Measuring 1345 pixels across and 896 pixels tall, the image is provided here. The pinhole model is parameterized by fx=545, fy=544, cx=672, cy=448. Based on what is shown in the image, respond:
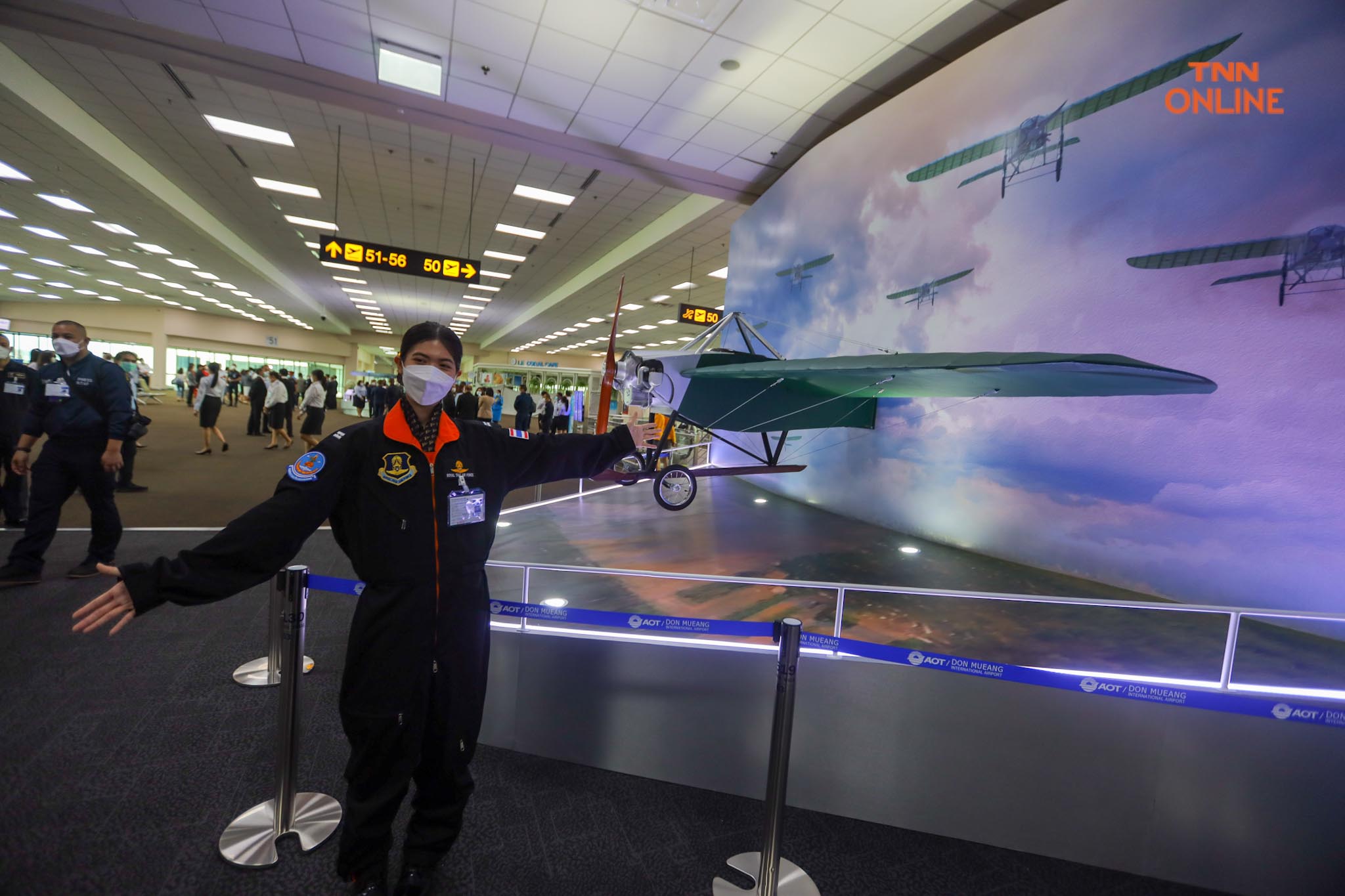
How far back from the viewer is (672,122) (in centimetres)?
634

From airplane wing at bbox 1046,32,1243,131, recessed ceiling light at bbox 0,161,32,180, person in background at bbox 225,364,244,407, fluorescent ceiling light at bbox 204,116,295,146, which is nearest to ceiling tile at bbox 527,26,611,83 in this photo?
airplane wing at bbox 1046,32,1243,131

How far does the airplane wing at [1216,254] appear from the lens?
3168 mm

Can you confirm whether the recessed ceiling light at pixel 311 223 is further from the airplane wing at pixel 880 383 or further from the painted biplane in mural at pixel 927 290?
the painted biplane in mural at pixel 927 290

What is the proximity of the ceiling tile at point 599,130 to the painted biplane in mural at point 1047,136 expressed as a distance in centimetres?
369

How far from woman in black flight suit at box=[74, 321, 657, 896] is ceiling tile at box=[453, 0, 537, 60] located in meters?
4.60

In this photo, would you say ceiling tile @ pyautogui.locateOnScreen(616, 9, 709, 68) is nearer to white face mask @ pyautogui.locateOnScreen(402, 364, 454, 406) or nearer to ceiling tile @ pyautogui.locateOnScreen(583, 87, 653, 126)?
ceiling tile @ pyautogui.locateOnScreen(583, 87, 653, 126)

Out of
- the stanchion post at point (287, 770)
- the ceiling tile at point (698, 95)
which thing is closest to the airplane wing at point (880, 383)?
the stanchion post at point (287, 770)

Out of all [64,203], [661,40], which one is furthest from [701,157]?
[64,203]

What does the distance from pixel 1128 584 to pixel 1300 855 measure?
6.18 feet

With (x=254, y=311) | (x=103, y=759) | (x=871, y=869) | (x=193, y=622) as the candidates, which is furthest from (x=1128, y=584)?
(x=254, y=311)

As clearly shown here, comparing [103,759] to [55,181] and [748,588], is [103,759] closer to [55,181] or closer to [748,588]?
[748,588]

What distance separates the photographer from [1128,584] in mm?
3680

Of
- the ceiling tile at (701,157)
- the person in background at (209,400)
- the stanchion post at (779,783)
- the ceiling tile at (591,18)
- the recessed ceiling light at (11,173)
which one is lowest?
the stanchion post at (779,783)

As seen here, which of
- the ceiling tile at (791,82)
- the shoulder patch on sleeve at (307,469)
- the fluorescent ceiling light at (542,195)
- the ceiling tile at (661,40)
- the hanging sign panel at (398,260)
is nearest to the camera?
the shoulder patch on sleeve at (307,469)
